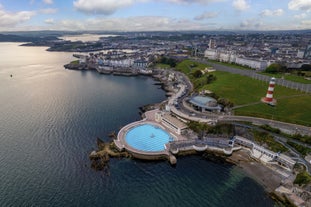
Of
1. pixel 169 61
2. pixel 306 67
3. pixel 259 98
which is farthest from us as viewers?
pixel 169 61

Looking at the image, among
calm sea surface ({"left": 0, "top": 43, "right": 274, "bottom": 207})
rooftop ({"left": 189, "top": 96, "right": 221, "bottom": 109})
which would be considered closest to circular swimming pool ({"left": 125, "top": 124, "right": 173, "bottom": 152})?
calm sea surface ({"left": 0, "top": 43, "right": 274, "bottom": 207})

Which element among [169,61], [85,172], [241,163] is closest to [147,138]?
[85,172]

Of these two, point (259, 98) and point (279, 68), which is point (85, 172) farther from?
point (279, 68)

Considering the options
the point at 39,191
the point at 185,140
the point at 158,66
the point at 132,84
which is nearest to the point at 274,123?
the point at 185,140

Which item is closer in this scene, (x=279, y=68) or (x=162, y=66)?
(x=279, y=68)

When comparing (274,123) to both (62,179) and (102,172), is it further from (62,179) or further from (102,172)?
(62,179)

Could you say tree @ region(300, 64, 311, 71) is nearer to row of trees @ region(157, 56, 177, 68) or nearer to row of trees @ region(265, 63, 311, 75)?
row of trees @ region(265, 63, 311, 75)
